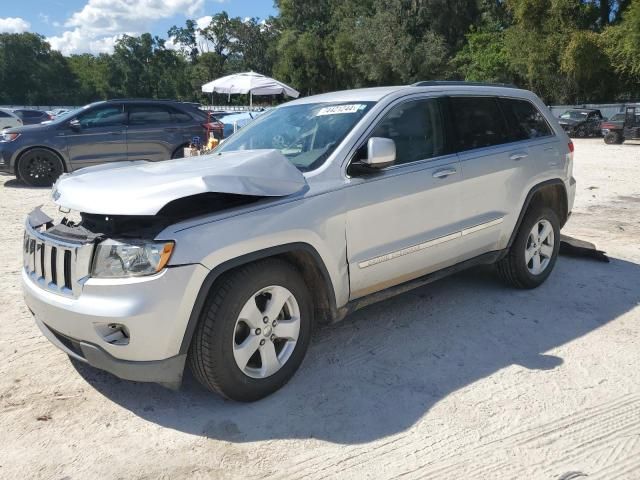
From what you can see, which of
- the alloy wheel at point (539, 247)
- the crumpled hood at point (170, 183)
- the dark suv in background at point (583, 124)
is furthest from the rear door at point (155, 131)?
the dark suv in background at point (583, 124)

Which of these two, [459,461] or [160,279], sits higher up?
[160,279]

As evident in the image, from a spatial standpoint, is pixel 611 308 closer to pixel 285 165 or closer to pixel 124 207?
pixel 285 165

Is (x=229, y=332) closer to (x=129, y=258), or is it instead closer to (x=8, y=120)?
(x=129, y=258)

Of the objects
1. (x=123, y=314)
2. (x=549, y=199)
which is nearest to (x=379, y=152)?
(x=123, y=314)

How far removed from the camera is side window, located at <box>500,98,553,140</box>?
188 inches

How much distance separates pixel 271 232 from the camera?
3062 millimetres

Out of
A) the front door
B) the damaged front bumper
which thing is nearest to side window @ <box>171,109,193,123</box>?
the front door

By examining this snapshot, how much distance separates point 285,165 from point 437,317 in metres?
1.86

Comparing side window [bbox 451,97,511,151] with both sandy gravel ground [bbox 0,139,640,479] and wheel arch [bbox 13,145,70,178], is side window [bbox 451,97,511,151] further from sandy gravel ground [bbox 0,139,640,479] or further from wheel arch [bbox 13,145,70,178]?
wheel arch [bbox 13,145,70,178]

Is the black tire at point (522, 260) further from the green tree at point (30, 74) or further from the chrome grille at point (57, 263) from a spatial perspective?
the green tree at point (30, 74)

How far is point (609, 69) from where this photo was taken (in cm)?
3431

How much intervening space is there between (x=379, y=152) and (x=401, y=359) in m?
1.36

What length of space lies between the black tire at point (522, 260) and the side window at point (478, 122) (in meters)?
0.71

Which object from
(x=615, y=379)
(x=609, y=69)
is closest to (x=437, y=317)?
(x=615, y=379)
